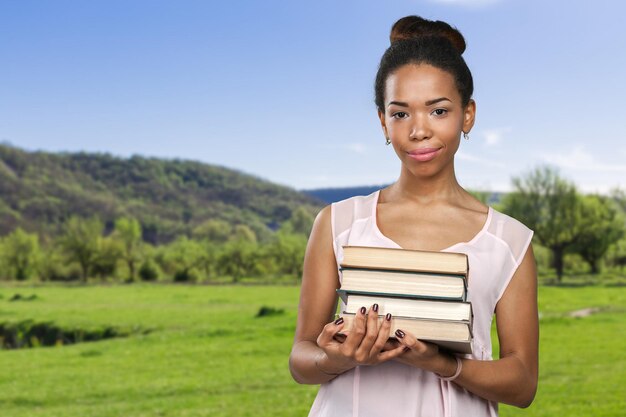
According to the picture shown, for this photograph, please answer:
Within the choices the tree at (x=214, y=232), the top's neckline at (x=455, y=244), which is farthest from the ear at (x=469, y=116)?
the tree at (x=214, y=232)

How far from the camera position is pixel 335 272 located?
1.96 meters

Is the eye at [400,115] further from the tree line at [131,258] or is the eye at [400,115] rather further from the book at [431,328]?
the tree line at [131,258]

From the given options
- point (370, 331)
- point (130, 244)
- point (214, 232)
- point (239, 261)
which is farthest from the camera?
point (214, 232)

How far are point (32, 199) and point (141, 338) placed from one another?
3921 inches

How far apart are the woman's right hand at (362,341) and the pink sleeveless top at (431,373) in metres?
0.28

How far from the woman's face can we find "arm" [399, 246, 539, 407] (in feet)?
1.21

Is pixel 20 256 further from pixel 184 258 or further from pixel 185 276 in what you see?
pixel 185 276

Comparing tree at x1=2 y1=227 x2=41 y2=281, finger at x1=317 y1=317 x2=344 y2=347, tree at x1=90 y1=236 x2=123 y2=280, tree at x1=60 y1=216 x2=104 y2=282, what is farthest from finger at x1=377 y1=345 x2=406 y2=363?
tree at x1=2 y1=227 x2=41 y2=281

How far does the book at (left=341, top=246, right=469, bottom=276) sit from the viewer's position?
1568 millimetres

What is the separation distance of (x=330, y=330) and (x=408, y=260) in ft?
0.70

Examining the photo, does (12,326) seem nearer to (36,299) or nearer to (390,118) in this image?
(36,299)

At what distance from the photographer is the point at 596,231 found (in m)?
43.8

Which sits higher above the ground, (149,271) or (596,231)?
(596,231)

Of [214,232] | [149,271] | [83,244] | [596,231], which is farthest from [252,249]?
[214,232]
